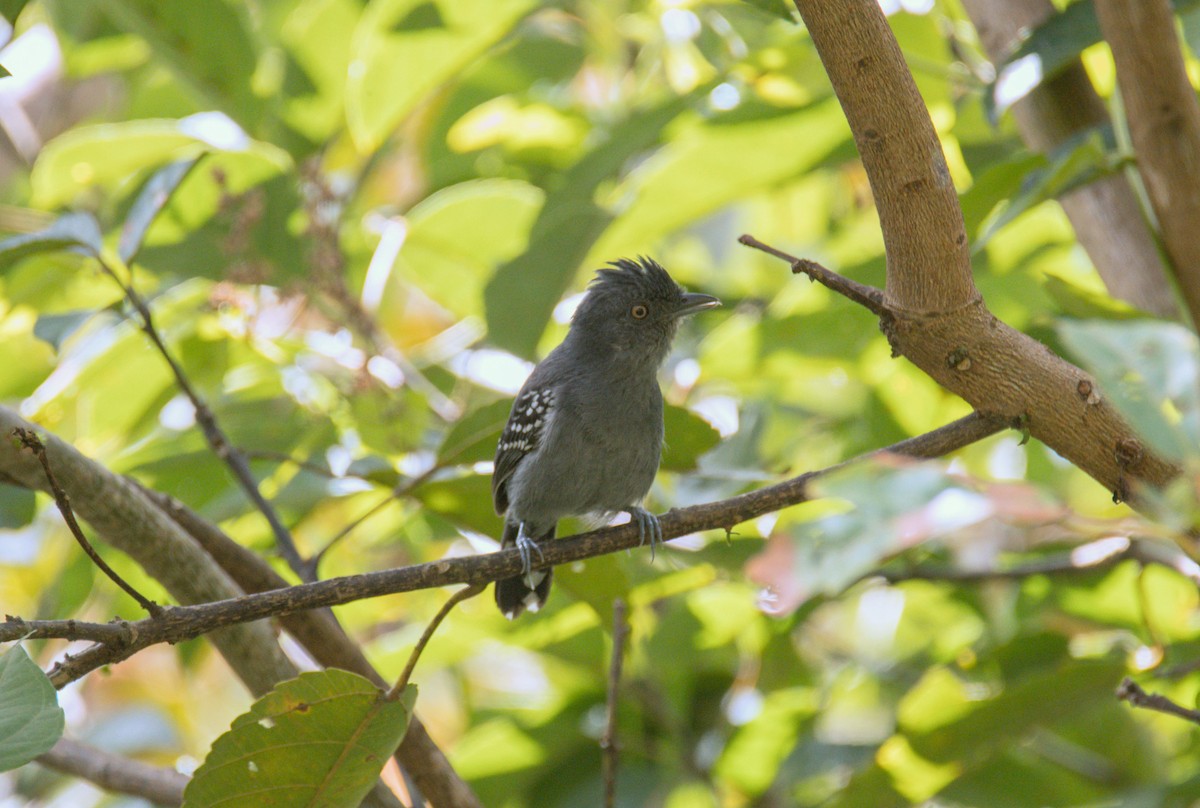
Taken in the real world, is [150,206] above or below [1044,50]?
above

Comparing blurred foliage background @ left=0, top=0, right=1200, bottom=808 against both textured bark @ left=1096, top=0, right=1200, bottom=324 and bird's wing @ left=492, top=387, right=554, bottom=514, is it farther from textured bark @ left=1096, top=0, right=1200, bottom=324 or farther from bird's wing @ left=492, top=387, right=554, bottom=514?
textured bark @ left=1096, top=0, right=1200, bottom=324

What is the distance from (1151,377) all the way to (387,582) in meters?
1.42

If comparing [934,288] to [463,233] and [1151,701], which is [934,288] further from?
[463,233]

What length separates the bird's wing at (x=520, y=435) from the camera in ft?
14.3

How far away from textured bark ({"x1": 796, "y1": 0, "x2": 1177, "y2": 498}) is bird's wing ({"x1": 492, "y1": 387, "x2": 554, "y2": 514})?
2354 millimetres

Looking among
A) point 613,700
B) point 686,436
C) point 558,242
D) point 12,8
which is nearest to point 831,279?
point 613,700

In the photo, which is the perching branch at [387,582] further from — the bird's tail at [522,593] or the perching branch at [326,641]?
the bird's tail at [522,593]

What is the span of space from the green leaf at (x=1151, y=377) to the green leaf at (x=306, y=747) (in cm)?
168

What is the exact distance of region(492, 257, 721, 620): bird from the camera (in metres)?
4.18

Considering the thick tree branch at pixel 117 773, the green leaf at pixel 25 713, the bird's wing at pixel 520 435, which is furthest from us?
the bird's wing at pixel 520 435

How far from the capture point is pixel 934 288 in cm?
208

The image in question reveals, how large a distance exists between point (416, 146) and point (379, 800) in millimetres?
3960

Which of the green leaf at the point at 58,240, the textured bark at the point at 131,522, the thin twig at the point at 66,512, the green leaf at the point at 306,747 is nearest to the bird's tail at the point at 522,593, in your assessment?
the textured bark at the point at 131,522

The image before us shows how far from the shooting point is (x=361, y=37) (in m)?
4.41
